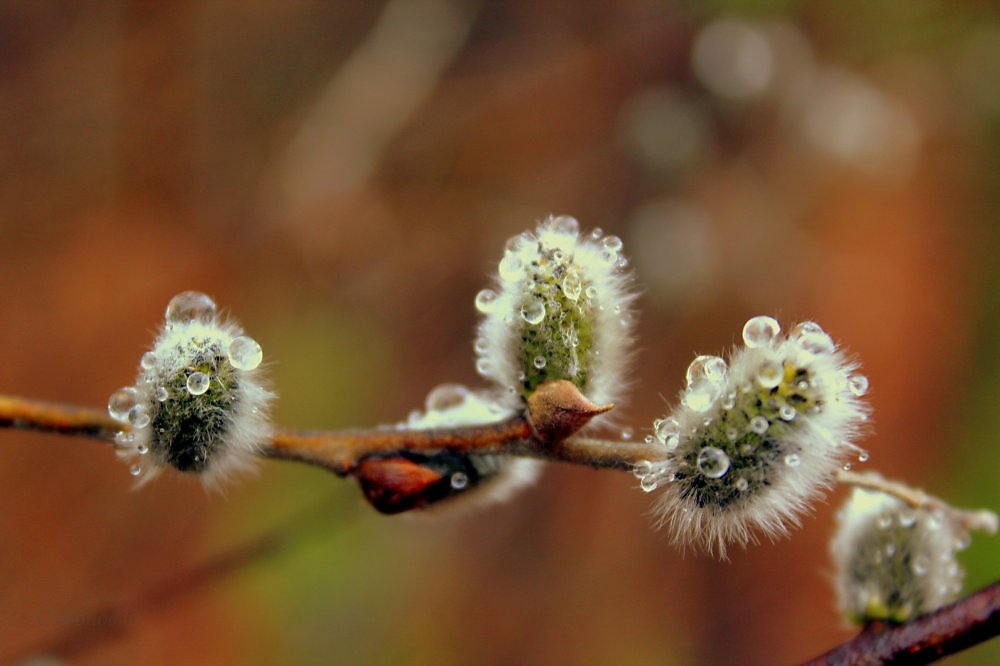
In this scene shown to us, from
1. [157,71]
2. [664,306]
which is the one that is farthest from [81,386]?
[664,306]

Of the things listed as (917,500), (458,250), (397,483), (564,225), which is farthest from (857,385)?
(458,250)

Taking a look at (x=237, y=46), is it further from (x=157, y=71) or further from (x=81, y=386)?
(x=81, y=386)

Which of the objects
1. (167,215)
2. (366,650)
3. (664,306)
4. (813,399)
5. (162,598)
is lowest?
(813,399)

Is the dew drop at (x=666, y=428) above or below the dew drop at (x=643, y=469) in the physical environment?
above

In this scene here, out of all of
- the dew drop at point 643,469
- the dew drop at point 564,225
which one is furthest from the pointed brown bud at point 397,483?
the dew drop at point 564,225

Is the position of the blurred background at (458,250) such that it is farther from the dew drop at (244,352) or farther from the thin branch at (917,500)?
the thin branch at (917,500)

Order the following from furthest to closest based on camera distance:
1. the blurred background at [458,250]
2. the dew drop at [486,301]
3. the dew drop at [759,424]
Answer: the blurred background at [458,250]
the dew drop at [486,301]
the dew drop at [759,424]

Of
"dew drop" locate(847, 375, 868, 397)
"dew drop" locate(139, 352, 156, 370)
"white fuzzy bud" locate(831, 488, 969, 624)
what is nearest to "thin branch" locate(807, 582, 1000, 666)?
"white fuzzy bud" locate(831, 488, 969, 624)
